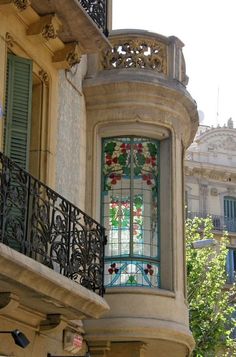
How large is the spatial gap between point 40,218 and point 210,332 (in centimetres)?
1747

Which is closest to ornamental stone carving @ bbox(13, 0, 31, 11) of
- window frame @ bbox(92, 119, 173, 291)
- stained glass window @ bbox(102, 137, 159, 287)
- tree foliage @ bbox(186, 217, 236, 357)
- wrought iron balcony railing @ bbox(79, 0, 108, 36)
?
wrought iron balcony railing @ bbox(79, 0, 108, 36)

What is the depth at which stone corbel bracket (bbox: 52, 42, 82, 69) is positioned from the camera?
41.3 ft

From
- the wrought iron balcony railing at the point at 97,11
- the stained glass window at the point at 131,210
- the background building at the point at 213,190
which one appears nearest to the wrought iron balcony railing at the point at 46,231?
the stained glass window at the point at 131,210

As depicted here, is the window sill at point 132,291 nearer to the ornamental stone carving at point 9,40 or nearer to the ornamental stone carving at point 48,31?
the ornamental stone carving at point 48,31

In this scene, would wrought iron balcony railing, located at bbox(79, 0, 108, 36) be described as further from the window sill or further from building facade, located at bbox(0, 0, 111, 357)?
the window sill

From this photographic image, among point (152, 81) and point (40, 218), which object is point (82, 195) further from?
point (40, 218)

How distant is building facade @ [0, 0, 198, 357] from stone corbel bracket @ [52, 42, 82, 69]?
15 mm

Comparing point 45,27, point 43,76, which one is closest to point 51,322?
point 43,76

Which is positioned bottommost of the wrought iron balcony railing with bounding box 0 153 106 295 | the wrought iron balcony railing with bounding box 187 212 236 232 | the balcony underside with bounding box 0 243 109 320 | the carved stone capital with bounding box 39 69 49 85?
the balcony underside with bounding box 0 243 109 320

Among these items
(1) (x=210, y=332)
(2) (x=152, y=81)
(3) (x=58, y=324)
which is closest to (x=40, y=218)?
(3) (x=58, y=324)

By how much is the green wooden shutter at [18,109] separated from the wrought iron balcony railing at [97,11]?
148 centimetres

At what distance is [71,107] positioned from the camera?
13312 millimetres

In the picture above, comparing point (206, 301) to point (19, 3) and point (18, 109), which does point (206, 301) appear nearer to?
point (18, 109)

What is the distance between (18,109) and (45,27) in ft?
3.93
